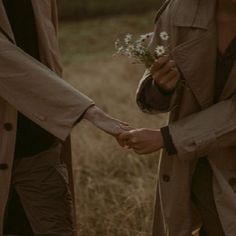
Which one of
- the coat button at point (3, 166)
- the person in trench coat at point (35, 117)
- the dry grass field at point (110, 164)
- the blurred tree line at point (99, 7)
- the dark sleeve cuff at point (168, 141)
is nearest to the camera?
the dark sleeve cuff at point (168, 141)

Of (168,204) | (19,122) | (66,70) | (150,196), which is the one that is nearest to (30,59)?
(19,122)

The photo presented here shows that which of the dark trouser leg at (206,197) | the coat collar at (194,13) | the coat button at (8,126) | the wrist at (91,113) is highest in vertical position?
the coat collar at (194,13)

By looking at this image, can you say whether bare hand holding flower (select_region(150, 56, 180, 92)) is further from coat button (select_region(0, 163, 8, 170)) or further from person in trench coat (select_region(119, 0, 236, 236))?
coat button (select_region(0, 163, 8, 170))

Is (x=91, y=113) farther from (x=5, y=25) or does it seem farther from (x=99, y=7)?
(x=99, y=7)

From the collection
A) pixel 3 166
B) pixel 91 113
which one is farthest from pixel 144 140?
pixel 3 166

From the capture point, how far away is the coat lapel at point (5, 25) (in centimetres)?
349

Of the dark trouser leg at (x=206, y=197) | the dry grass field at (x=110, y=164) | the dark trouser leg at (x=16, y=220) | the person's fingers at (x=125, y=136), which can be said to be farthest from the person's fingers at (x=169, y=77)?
the dry grass field at (x=110, y=164)

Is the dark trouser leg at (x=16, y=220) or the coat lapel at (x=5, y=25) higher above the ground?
the coat lapel at (x=5, y=25)

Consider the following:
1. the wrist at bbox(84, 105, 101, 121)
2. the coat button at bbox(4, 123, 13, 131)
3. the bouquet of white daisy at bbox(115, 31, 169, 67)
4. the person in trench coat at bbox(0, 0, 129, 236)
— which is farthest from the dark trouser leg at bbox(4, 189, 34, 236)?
the bouquet of white daisy at bbox(115, 31, 169, 67)

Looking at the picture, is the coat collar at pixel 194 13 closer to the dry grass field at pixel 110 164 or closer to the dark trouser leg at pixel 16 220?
the dark trouser leg at pixel 16 220

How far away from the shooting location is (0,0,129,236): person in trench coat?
11.6 feet

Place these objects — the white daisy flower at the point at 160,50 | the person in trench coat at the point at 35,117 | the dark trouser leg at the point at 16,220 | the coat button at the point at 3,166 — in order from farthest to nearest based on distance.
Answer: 1. the dark trouser leg at the point at 16,220
2. the coat button at the point at 3,166
3. the person in trench coat at the point at 35,117
4. the white daisy flower at the point at 160,50

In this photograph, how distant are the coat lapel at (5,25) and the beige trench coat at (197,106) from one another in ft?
1.92

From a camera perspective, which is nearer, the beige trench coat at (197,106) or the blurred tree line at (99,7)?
the beige trench coat at (197,106)
